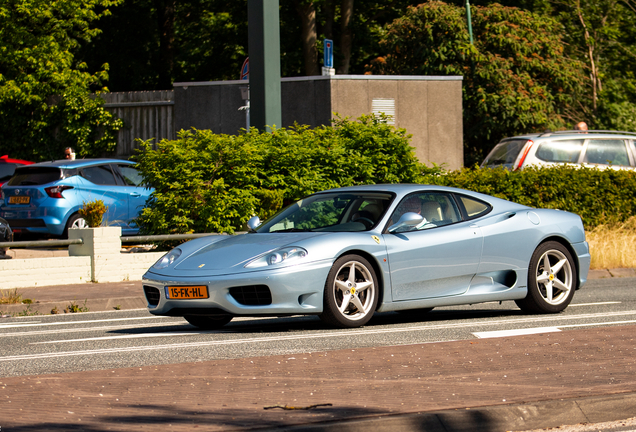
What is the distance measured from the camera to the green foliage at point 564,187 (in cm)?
1630

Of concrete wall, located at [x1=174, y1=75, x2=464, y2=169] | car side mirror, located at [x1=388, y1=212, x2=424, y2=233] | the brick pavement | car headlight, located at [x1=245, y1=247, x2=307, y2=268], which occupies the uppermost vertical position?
concrete wall, located at [x1=174, y1=75, x2=464, y2=169]

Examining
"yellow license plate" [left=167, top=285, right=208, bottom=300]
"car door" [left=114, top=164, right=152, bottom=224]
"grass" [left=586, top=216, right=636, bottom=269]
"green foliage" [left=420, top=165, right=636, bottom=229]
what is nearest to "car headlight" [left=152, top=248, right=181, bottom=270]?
"yellow license plate" [left=167, top=285, right=208, bottom=300]

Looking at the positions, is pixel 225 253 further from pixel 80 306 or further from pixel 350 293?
pixel 80 306

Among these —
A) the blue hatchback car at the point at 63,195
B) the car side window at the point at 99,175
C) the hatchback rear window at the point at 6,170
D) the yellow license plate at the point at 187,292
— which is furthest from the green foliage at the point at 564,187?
the hatchback rear window at the point at 6,170

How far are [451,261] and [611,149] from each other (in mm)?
10795

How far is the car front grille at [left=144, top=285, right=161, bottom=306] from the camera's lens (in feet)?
27.6

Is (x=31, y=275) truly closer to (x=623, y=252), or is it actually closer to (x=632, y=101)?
(x=623, y=252)

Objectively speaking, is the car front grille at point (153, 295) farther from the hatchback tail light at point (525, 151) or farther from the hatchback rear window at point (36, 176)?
the hatchback tail light at point (525, 151)

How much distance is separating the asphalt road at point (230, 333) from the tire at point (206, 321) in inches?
4.5

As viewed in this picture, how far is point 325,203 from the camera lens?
919 centimetres

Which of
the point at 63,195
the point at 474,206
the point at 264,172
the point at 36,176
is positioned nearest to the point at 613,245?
the point at 264,172

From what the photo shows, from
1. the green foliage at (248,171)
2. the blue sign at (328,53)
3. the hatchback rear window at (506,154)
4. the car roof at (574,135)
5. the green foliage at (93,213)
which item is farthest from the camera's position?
the blue sign at (328,53)

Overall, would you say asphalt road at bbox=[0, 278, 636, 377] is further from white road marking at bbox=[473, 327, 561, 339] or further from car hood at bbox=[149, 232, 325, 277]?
car hood at bbox=[149, 232, 325, 277]

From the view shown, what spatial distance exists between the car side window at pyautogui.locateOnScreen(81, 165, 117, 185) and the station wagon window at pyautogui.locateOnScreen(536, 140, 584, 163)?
8.15 metres
